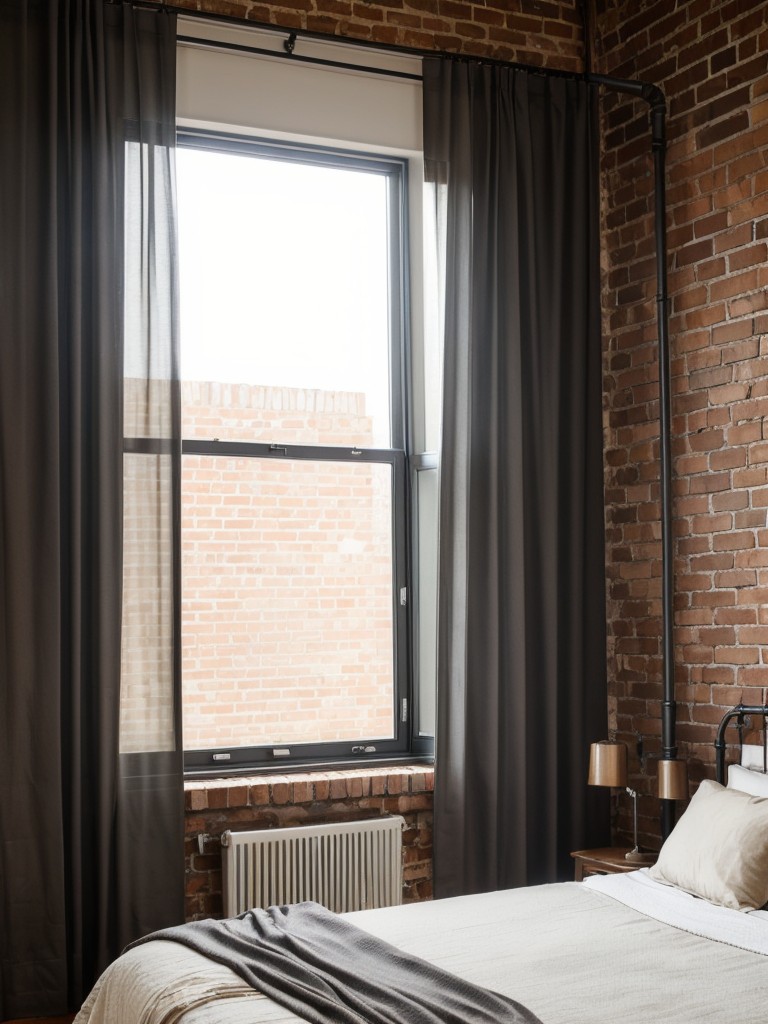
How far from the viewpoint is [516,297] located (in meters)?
4.54

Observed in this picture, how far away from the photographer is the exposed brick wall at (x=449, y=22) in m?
4.35

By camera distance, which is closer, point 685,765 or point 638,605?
point 685,765

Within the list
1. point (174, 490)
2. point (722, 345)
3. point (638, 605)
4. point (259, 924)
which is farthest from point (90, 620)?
point (722, 345)

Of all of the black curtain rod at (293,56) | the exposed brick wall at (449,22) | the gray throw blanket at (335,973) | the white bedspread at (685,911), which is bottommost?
the white bedspread at (685,911)

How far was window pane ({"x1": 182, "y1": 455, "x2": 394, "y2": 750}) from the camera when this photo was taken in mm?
4293

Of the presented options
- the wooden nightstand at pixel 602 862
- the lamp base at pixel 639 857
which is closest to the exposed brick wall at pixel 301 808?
the wooden nightstand at pixel 602 862

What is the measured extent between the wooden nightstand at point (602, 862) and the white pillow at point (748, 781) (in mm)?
509

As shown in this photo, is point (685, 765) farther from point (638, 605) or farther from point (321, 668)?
point (321, 668)

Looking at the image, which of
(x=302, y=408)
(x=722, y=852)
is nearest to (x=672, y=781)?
(x=722, y=852)

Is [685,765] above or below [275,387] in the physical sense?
below

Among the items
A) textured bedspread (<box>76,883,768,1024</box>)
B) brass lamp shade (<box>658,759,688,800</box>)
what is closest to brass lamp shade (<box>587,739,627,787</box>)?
brass lamp shade (<box>658,759,688,800</box>)

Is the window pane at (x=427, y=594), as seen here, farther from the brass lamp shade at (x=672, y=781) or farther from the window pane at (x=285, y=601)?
the brass lamp shade at (x=672, y=781)

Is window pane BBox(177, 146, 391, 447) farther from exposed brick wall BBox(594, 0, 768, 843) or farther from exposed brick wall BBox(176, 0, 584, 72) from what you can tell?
exposed brick wall BBox(594, 0, 768, 843)

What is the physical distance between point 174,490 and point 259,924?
1.57m
